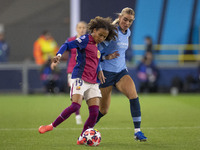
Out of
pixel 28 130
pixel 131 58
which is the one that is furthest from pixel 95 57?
pixel 131 58

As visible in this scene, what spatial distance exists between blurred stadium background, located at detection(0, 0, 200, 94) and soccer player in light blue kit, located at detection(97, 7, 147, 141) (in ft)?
32.7

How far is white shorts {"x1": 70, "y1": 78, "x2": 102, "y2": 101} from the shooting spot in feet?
22.5

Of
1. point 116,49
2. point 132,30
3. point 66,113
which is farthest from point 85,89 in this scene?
point 132,30

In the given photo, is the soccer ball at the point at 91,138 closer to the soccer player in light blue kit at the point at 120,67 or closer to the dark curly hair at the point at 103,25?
the soccer player in light blue kit at the point at 120,67

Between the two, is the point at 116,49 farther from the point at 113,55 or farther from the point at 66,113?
the point at 66,113

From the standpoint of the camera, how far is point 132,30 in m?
22.9

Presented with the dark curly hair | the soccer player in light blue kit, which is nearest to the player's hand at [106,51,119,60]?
the soccer player in light blue kit

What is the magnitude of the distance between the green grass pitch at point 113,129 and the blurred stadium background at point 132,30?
5.32 meters

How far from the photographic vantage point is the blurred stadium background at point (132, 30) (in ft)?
63.6

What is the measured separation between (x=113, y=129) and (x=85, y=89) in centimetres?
218

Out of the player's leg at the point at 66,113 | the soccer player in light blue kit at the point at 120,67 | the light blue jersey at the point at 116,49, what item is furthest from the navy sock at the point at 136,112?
the player's leg at the point at 66,113

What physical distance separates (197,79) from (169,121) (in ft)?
30.8

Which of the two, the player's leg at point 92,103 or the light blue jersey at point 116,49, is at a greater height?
the light blue jersey at point 116,49

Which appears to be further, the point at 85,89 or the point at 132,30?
the point at 132,30
